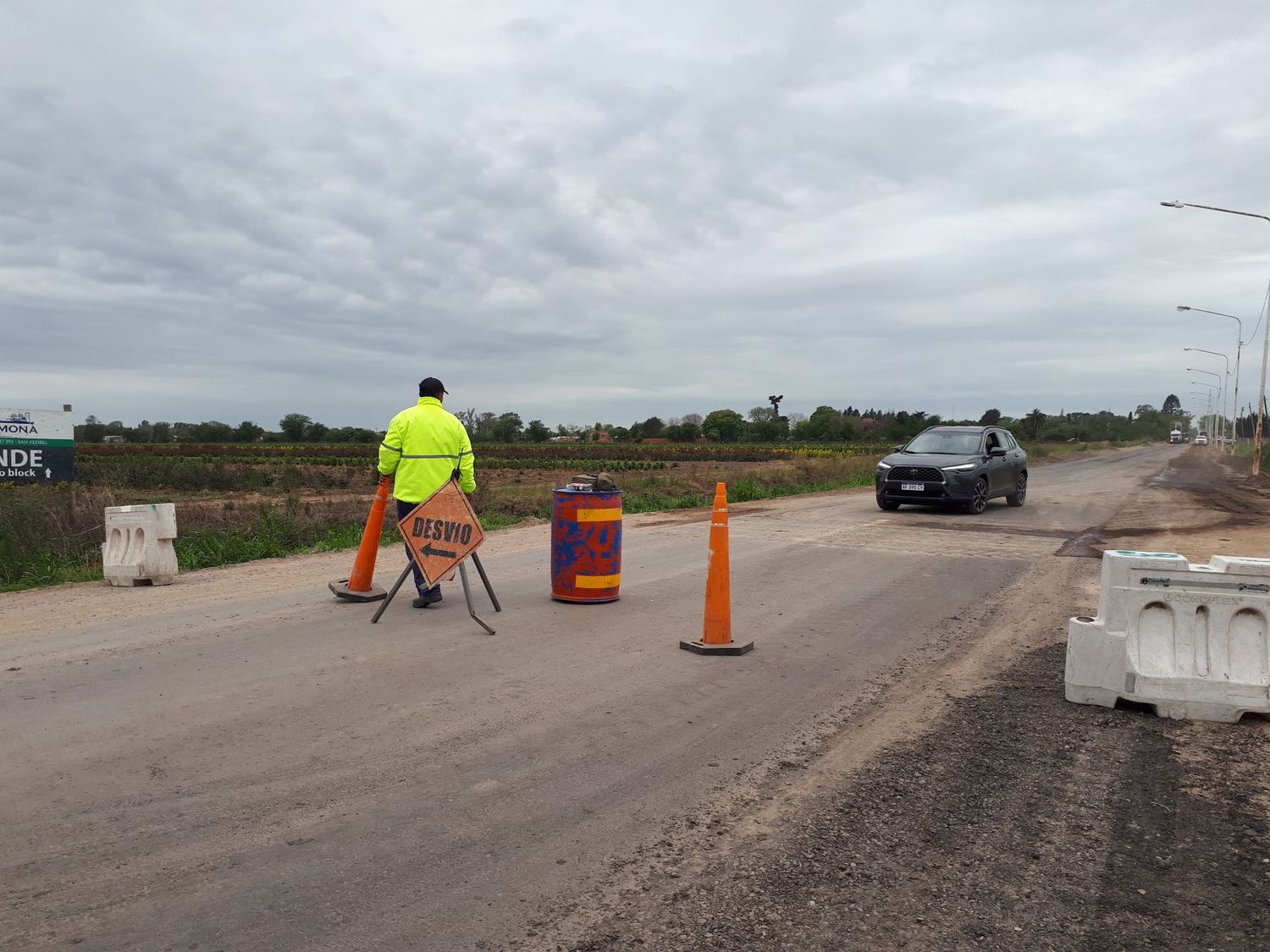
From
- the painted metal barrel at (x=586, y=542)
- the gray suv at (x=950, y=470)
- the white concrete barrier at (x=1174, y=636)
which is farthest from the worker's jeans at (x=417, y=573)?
the gray suv at (x=950, y=470)

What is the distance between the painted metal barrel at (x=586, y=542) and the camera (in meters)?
8.57

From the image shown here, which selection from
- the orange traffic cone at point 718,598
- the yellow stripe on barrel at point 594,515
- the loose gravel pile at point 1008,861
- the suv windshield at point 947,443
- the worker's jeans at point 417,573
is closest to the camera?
the loose gravel pile at point 1008,861

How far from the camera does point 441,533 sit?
7.84 m

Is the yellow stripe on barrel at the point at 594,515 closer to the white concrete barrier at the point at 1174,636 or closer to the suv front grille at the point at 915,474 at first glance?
the white concrete barrier at the point at 1174,636

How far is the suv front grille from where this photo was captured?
58.1 feet

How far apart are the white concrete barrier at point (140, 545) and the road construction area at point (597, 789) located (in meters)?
1.70

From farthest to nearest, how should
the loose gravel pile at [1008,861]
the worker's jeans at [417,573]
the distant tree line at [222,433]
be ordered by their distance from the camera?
1. the distant tree line at [222,433]
2. the worker's jeans at [417,573]
3. the loose gravel pile at [1008,861]

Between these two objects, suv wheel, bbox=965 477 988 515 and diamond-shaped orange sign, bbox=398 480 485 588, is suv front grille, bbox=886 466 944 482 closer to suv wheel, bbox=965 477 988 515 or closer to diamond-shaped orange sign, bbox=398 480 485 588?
suv wheel, bbox=965 477 988 515

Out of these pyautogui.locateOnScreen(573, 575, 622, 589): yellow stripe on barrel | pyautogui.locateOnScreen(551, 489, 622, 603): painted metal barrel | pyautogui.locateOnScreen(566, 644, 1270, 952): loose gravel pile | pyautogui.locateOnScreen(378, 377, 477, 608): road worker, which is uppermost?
pyautogui.locateOnScreen(378, 377, 477, 608): road worker

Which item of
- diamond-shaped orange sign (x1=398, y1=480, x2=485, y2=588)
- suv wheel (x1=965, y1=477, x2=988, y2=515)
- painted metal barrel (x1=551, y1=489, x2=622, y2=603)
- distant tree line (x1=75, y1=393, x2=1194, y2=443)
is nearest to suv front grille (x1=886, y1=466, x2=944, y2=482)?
suv wheel (x1=965, y1=477, x2=988, y2=515)

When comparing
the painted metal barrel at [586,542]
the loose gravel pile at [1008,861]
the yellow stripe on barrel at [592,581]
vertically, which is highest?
the painted metal barrel at [586,542]

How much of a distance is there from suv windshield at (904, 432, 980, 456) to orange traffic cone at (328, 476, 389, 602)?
1294 centimetres

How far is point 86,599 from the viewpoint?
9.12 m

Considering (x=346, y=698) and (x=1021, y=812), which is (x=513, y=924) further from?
(x=346, y=698)
